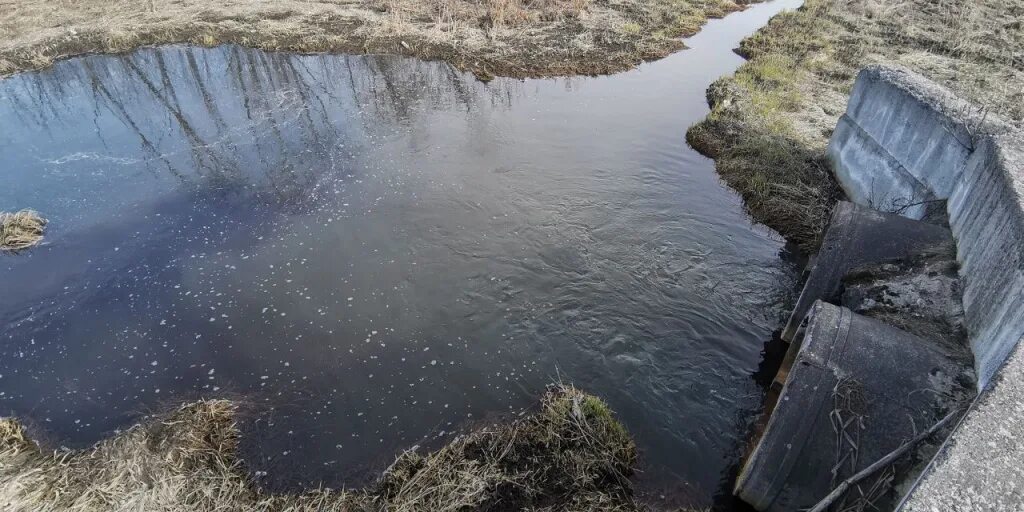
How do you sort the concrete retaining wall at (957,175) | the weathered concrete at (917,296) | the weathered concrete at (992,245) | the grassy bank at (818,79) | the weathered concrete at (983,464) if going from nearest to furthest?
the weathered concrete at (983,464)
the weathered concrete at (992,245)
the concrete retaining wall at (957,175)
the weathered concrete at (917,296)
the grassy bank at (818,79)

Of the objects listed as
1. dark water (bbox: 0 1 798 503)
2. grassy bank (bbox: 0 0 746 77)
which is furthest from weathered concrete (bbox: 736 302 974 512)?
grassy bank (bbox: 0 0 746 77)

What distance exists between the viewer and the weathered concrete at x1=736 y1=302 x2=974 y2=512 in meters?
4.58

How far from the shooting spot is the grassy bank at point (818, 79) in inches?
418

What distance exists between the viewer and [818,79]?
15.2 meters

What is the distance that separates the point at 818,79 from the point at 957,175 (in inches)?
365

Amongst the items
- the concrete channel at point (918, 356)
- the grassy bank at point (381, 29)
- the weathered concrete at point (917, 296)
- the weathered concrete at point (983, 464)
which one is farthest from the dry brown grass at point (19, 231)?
the weathered concrete at point (917, 296)

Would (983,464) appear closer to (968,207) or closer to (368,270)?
(968,207)

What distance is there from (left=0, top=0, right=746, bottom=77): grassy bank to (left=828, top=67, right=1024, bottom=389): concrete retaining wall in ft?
27.1

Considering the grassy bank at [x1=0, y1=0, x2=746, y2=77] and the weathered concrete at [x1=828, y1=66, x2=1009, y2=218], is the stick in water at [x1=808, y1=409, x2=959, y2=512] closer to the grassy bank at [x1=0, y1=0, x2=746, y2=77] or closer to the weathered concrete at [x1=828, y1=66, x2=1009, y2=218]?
the weathered concrete at [x1=828, y1=66, x2=1009, y2=218]

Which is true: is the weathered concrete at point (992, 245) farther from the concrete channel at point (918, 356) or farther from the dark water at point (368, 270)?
the dark water at point (368, 270)

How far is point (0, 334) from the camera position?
300 inches

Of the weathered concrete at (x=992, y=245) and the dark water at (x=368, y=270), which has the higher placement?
the weathered concrete at (x=992, y=245)

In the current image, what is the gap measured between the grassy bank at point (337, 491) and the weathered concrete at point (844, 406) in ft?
5.19

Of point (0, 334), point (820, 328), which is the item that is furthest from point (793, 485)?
point (0, 334)
